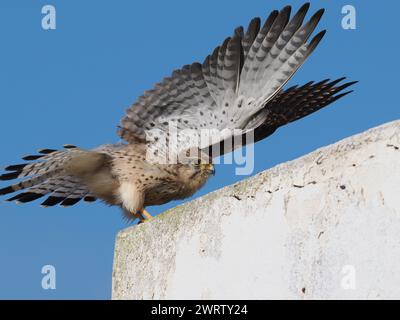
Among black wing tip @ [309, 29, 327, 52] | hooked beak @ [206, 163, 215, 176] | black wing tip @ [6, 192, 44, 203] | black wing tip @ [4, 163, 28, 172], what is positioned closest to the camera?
black wing tip @ [309, 29, 327, 52]

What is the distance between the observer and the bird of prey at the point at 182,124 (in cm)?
621

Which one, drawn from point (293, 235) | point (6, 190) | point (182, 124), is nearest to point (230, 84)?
point (182, 124)

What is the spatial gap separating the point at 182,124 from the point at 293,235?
295 cm

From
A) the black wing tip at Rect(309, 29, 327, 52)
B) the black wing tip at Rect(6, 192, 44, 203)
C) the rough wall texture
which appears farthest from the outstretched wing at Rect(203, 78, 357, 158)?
the rough wall texture

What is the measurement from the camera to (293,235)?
3812mm

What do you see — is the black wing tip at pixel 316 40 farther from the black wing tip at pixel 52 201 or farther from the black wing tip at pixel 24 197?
the black wing tip at pixel 24 197

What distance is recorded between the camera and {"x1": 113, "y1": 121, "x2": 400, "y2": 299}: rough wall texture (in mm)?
3395

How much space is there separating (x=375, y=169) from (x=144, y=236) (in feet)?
5.95

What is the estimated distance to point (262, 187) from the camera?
162 inches

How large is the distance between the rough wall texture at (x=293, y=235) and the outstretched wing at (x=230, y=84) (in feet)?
6.14

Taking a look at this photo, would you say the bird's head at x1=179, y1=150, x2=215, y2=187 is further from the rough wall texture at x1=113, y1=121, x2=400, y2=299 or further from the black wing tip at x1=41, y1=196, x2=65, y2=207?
the rough wall texture at x1=113, y1=121, x2=400, y2=299

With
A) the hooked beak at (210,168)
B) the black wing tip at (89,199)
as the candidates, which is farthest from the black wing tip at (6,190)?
the hooked beak at (210,168)

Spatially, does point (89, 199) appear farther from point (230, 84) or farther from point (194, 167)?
point (230, 84)
